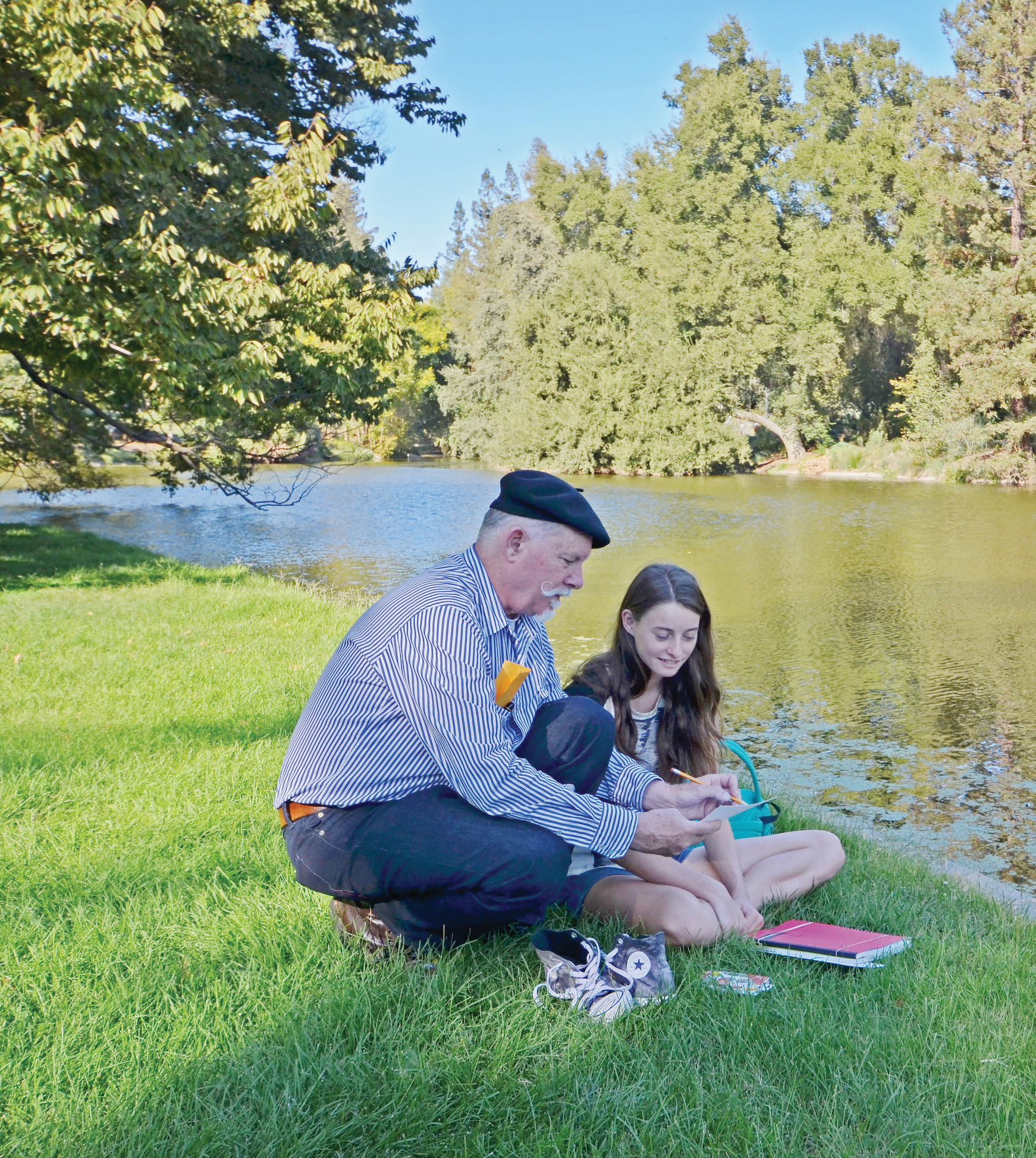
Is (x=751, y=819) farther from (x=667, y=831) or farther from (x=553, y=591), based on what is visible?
(x=553, y=591)

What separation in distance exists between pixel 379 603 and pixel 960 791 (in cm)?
513

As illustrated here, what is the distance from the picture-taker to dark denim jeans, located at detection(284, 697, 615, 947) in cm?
283

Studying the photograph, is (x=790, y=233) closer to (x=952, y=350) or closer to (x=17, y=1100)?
(x=952, y=350)

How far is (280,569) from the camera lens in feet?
59.4

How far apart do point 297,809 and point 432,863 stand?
47cm

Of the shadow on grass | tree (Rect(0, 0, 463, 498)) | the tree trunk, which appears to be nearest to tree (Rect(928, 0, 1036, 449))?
the tree trunk

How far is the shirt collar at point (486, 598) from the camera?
2.94 metres

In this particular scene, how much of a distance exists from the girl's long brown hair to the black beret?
120cm

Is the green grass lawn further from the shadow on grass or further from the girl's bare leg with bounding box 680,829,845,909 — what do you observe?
the shadow on grass

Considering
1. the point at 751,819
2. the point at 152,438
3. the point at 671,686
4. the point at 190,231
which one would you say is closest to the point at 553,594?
the point at 671,686

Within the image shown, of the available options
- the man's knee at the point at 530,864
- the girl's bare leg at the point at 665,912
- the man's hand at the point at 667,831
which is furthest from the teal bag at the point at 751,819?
the man's knee at the point at 530,864

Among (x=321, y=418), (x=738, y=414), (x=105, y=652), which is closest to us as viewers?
(x=105, y=652)

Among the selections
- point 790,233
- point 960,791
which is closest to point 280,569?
point 960,791

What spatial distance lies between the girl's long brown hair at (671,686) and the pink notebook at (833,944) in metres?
0.81
